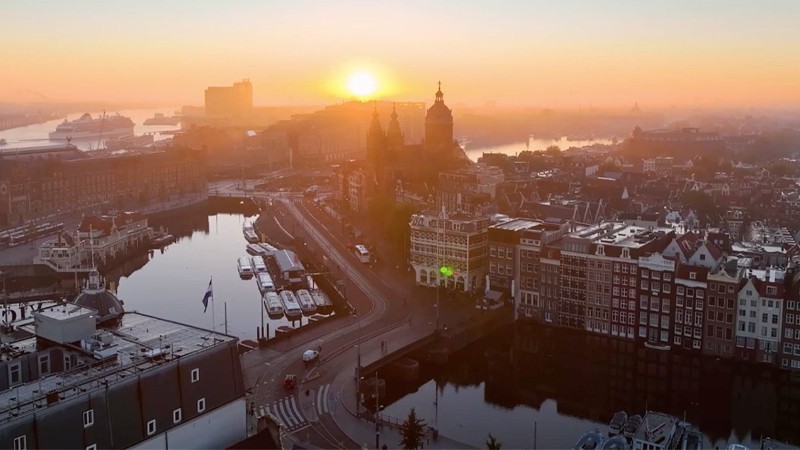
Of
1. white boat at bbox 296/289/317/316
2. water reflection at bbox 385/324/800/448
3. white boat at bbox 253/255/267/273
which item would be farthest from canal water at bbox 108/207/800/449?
white boat at bbox 253/255/267/273

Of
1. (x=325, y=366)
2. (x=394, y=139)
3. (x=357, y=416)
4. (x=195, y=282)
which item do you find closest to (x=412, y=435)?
(x=357, y=416)

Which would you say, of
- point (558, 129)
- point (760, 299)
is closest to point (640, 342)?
point (760, 299)

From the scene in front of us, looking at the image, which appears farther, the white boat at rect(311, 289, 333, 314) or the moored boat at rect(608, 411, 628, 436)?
the white boat at rect(311, 289, 333, 314)

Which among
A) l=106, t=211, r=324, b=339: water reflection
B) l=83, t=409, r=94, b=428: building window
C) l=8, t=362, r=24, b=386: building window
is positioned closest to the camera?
l=83, t=409, r=94, b=428: building window

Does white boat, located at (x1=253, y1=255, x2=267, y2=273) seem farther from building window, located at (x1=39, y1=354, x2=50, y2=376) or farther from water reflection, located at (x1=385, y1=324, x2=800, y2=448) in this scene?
building window, located at (x1=39, y1=354, x2=50, y2=376)

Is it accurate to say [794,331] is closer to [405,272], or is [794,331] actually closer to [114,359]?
[405,272]

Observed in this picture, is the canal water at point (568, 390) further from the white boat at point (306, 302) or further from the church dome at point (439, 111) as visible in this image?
the church dome at point (439, 111)
